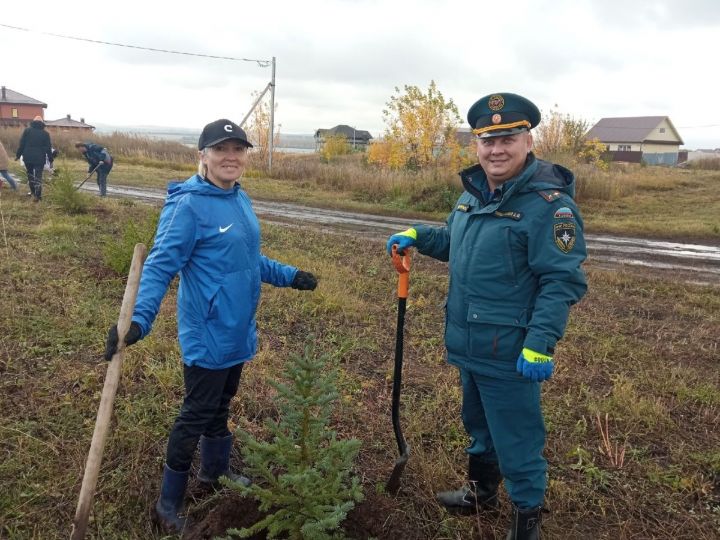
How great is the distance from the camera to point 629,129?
213ft

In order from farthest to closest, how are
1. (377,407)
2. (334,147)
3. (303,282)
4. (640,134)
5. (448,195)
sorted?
(640,134) → (334,147) → (448,195) → (377,407) → (303,282)

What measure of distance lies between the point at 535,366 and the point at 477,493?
107 cm

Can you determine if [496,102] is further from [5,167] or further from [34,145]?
[5,167]

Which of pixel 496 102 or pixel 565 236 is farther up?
pixel 496 102

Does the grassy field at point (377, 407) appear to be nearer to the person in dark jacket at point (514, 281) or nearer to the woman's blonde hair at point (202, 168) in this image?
the person in dark jacket at point (514, 281)

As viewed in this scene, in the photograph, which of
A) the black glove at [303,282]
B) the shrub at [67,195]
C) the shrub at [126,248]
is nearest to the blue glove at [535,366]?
the black glove at [303,282]

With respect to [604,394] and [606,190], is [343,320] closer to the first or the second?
[604,394]

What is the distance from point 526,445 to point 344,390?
175 cm

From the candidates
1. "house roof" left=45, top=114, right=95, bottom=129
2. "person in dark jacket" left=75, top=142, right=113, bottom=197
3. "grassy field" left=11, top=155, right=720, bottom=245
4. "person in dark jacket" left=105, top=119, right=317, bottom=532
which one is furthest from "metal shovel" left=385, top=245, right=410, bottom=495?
"house roof" left=45, top=114, right=95, bottom=129

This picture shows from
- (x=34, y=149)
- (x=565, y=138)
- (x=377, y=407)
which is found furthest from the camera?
(x=565, y=138)

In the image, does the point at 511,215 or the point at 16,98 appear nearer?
the point at 511,215

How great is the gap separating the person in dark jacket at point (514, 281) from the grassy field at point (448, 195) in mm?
10569

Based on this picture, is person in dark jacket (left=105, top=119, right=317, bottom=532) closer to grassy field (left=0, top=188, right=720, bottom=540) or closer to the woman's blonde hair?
the woman's blonde hair

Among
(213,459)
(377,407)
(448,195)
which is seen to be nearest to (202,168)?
(213,459)
